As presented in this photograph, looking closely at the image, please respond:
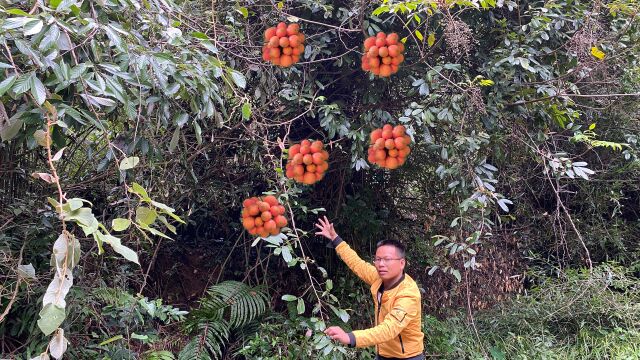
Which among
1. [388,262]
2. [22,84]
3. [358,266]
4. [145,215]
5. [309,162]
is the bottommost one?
[358,266]

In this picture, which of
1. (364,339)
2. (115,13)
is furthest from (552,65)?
(115,13)

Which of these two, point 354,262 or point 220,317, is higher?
point 354,262

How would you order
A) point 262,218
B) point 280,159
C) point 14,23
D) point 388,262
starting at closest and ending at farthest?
point 14,23
point 262,218
point 388,262
point 280,159

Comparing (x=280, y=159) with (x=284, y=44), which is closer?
(x=284, y=44)

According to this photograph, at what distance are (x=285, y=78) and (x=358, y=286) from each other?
4.82 feet

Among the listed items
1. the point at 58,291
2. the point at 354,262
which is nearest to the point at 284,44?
the point at 354,262

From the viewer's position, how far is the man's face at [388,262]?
2.49 meters

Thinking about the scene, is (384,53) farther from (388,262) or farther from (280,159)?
(388,262)

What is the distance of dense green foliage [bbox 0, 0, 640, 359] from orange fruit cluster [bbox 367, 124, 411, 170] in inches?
15.4

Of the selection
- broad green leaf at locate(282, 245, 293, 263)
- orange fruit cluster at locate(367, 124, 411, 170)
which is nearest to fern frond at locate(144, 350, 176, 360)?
broad green leaf at locate(282, 245, 293, 263)

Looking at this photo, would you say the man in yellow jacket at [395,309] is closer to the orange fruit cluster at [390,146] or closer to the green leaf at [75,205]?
the orange fruit cluster at [390,146]

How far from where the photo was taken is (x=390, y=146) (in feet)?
7.15

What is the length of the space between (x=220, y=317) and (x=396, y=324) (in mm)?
1193

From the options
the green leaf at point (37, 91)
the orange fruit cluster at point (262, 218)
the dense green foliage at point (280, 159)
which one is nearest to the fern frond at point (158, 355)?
the dense green foliage at point (280, 159)
